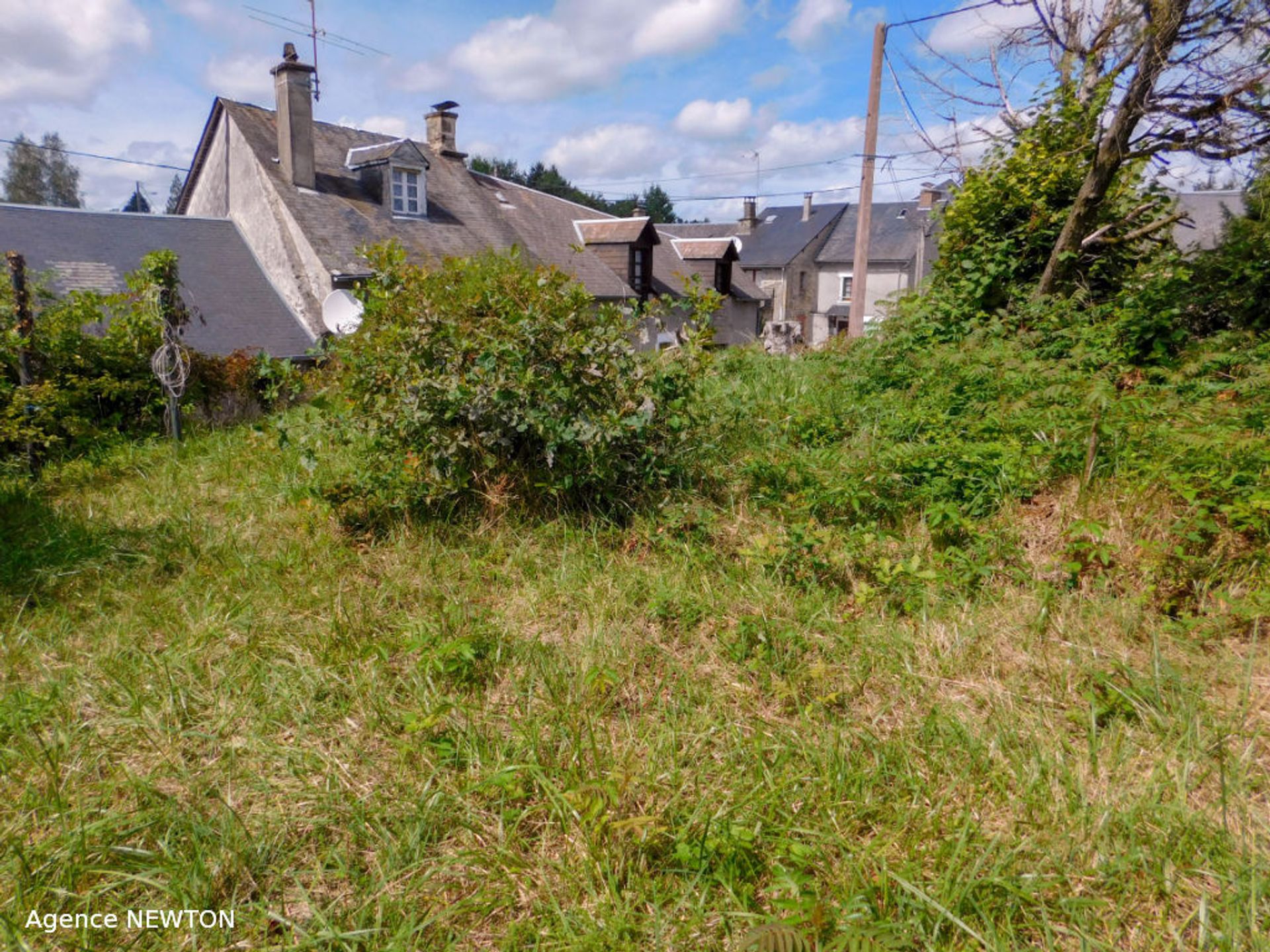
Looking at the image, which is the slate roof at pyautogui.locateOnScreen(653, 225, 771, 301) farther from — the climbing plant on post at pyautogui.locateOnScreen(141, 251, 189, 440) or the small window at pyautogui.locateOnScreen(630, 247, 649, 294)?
the climbing plant on post at pyautogui.locateOnScreen(141, 251, 189, 440)

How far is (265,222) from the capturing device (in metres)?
16.6

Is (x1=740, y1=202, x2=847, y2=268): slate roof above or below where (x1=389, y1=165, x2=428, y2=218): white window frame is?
above

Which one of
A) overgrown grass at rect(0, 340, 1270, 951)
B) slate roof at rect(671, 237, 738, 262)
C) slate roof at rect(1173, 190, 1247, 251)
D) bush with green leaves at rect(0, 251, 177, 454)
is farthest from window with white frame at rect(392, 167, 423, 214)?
slate roof at rect(1173, 190, 1247, 251)

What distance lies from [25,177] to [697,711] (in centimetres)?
6541

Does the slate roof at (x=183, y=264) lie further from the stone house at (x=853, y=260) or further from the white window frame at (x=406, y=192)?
the stone house at (x=853, y=260)

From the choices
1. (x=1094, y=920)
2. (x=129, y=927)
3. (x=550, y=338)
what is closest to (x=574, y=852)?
(x=129, y=927)

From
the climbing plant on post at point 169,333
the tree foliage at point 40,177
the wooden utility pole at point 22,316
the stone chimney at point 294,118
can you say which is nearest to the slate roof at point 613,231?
the stone chimney at point 294,118

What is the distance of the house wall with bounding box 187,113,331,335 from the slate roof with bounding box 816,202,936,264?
1090 inches

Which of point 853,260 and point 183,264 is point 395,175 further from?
point 853,260

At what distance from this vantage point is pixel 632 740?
2.87 m

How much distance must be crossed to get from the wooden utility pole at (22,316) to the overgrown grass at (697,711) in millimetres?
2720

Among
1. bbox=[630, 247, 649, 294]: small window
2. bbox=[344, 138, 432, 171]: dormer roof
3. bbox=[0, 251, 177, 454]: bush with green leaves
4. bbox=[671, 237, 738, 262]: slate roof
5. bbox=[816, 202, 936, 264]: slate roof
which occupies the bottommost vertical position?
bbox=[0, 251, 177, 454]: bush with green leaves

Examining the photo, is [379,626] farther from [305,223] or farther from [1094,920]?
[305,223]

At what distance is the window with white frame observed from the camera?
18.7 meters
